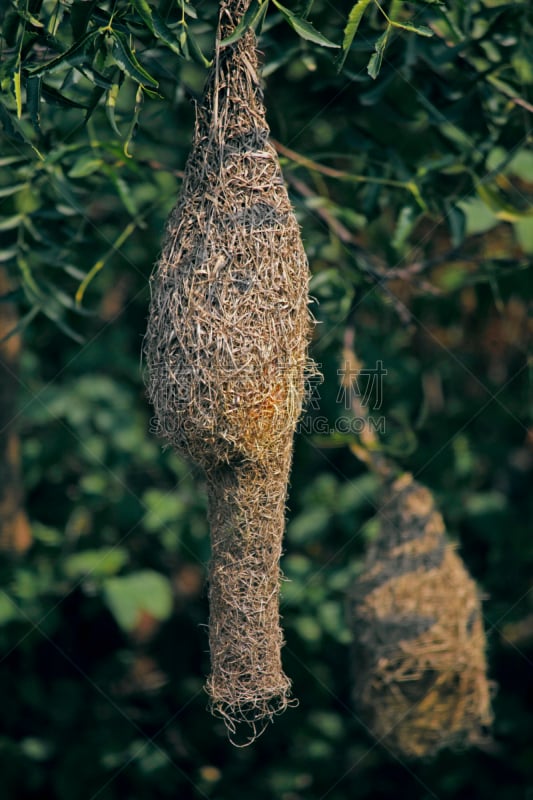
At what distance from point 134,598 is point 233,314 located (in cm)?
139

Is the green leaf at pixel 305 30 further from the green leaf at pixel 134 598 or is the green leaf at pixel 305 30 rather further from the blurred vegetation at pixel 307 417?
the green leaf at pixel 134 598

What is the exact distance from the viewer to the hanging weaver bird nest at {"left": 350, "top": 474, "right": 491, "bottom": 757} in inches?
94.3

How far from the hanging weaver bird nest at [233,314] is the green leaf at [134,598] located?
3.61ft

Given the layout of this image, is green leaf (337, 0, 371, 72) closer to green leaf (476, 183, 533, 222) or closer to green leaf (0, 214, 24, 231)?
green leaf (476, 183, 533, 222)

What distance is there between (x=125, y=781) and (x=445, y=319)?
1.86 m

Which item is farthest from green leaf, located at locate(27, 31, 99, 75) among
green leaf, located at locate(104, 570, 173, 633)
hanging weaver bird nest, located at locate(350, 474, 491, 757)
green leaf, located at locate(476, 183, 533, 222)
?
green leaf, located at locate(104, 570, 173, 633)

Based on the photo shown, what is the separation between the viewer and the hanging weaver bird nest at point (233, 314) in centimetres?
152

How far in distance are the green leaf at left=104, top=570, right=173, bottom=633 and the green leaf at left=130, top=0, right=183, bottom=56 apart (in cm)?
161

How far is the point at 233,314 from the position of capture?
1522mm

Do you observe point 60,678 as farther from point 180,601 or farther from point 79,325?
point 79,325

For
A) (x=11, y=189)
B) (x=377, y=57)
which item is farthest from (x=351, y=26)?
(x=11, y=189)

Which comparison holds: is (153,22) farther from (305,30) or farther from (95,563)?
(95,563)

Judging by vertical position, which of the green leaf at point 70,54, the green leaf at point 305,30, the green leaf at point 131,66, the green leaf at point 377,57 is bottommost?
the green leaf at point 70,54

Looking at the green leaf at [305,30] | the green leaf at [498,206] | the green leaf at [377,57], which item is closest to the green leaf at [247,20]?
the green leaf at [305,30]
